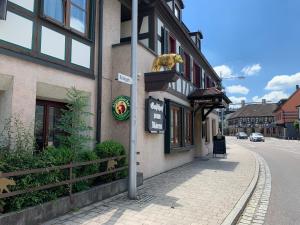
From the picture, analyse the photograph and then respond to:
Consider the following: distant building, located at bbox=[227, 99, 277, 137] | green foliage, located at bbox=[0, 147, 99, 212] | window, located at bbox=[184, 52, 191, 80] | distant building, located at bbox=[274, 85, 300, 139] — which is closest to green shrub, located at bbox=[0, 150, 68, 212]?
green foliage, located at bbox=[0, 147, 99, 212]

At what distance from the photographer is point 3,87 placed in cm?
576

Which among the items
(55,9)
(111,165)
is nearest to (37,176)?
(111,165)

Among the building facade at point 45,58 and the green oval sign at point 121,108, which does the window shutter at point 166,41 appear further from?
the green oval sign at point 121,108

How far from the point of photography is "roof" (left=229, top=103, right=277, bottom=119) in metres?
85.7

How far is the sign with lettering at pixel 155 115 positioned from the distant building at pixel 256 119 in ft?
245

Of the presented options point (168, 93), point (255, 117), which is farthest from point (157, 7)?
point (255, 117)

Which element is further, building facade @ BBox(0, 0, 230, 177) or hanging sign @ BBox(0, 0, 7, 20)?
building facade @ BBox(0, 0, 230, 177)

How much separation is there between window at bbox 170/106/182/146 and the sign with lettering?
1890 mm

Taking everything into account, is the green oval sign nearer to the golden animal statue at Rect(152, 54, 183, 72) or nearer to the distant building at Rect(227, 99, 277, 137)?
the golden animal statue at Rect(152, 54, 183, 72)

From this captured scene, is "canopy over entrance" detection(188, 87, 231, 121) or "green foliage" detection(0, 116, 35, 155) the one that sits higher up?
"canopy over entrance" detection(188, 87, 231, 121)

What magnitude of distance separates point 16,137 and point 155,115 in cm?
485

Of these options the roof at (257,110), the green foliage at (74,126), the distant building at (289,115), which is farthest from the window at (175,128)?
the roof at (257,110)

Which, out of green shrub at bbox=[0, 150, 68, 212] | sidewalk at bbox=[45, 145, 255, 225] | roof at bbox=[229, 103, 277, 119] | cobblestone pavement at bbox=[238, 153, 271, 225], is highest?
roof at bbox=[229, 103, 277, 119]

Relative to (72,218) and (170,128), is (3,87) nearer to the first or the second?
(72,218)
